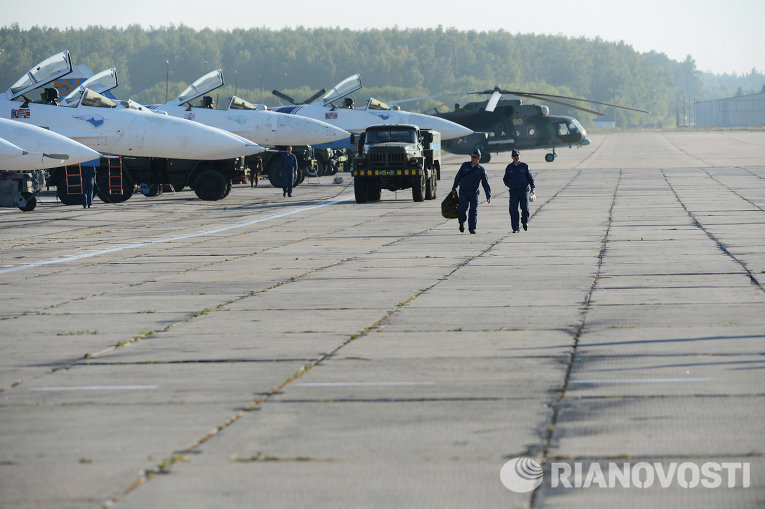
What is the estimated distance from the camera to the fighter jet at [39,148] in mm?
28328

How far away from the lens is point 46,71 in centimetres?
3259

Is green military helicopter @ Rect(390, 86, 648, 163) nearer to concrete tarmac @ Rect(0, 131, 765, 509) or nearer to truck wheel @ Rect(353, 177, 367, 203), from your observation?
truck wheel @ Rect(353, 177, 367, 203)

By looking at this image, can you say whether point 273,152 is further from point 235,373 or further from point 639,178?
point 235,373

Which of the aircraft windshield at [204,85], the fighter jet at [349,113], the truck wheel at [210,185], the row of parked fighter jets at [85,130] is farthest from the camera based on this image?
the fighter jet at [349,113]

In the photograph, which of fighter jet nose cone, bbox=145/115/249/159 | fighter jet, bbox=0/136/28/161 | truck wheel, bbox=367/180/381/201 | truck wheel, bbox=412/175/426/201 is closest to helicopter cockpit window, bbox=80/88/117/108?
fighter jet nose cone, bbox=145/115/249/159

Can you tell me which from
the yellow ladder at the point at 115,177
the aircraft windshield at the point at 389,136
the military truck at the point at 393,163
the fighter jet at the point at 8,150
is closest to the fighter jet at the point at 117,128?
the yellow ladder at the point at 115,177

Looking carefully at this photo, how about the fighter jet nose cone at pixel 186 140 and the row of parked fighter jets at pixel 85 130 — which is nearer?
the row of parked fighter jets at pixel 85 130

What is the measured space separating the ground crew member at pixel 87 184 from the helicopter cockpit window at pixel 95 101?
1886mm

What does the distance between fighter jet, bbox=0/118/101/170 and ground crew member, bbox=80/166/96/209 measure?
494 centimetres

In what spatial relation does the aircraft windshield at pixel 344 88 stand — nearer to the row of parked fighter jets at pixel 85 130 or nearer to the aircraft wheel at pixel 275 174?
the aircraft wheel at pixel 275 174

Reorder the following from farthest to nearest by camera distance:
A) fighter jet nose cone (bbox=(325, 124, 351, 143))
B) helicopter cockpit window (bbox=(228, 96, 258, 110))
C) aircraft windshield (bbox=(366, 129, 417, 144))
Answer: fighter jet nose cone (bbox=(325, 124, 351, 143))
helicopter cockpit window (bbox=(228, 96, 258, 110))
aircraft windshield (bbox=(366, 129, 417, 144))

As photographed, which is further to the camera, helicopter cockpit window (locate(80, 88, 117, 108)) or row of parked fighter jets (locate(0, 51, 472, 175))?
helicopter cockpit window (locate(80, 88, 117, 108))

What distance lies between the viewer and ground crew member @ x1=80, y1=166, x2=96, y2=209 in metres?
34.2

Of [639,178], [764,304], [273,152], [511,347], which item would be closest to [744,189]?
[639,178]
